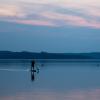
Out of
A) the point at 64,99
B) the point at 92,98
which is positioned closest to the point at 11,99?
the point at 64,99

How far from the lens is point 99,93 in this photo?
74.9 ft

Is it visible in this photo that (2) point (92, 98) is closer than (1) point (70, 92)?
Yes

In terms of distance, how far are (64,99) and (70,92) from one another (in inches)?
125

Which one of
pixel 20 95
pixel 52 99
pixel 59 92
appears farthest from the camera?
pixel 59 92

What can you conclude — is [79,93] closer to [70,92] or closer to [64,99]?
[70,92]

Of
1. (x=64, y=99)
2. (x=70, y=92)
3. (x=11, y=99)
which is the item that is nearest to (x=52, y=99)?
(x=64, y=99)

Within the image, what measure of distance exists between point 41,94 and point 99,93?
10.4 ft

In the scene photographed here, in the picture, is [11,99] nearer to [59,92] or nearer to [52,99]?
[52,99]

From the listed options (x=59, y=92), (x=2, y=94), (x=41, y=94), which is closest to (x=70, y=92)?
(x=59, y=92)

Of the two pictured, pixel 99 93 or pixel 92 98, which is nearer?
pixel 92 98

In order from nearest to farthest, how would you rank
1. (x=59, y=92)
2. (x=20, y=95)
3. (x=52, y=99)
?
(x=52, y=99), (x=20, y=95), (x=59, y=92)

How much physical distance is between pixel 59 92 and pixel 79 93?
3.73 feet

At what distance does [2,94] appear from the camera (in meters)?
21.9

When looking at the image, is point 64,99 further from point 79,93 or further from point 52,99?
point 79,93
